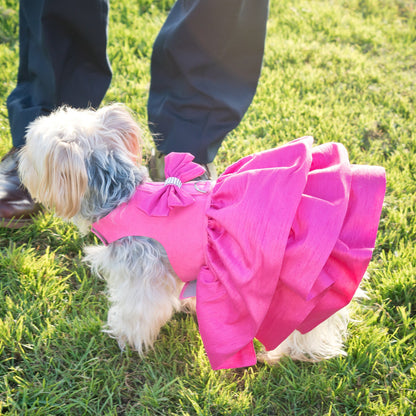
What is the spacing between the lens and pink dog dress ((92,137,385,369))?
194cm

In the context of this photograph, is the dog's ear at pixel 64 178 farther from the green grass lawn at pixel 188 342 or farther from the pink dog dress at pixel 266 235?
the green grass lawn at pixel 188 342

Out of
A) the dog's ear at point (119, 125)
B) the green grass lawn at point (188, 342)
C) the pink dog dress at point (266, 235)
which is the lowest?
the green grass lawn at point (188, 342)

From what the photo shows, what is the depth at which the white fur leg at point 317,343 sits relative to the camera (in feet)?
7.94

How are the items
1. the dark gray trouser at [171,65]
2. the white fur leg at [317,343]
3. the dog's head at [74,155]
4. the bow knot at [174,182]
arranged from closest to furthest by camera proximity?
the dog's head at [74,155], the bow knot at [174,182], the white fur leg at [317,343], the dark gray trouser at [171,65]

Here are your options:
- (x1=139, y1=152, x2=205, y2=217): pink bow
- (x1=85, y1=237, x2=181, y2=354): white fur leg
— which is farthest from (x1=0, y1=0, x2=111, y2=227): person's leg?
(x1=139, y1=152, x2=205, y2=217): pink bow

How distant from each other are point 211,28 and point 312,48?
2991 millimetres

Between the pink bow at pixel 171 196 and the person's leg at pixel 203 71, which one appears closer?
the pink bow at pixel 171 196

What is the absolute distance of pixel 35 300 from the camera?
271cm

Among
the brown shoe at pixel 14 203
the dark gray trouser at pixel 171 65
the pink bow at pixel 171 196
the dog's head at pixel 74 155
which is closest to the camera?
the dog's head at pixel 74 155

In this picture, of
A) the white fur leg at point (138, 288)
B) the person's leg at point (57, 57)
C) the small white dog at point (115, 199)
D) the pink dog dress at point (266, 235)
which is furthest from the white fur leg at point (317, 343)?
the person's leg at point (57, 57)

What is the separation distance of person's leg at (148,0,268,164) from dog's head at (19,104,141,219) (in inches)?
42.8

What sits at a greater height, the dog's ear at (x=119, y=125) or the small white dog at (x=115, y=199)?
the dog's ear at (x=119, y=125)

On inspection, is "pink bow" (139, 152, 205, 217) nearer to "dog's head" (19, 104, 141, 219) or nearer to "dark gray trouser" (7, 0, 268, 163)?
"dog's head" (19, 104, 141, 219)

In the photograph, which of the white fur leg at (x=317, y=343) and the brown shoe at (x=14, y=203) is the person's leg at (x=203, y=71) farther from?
the white fur leg at (x=317, y=343)
